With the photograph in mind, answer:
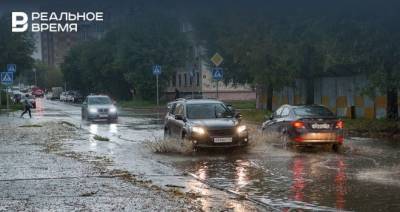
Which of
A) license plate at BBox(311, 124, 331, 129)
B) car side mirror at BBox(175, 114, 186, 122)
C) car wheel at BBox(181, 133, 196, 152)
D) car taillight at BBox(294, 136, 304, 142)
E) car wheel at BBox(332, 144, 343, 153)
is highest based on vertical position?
car side mirror at BBox(175, 114, 186, 122)

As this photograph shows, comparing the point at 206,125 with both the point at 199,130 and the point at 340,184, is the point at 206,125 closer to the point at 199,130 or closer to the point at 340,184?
the point at 199,130

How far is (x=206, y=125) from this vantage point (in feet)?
59.3

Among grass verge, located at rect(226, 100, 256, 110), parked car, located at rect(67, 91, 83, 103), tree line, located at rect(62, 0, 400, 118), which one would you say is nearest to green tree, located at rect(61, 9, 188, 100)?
tree line, located at rect(62, 0, 400, 118)

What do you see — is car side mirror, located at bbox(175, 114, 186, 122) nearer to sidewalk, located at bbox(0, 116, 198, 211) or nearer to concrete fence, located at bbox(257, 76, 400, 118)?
sidewalk, located at bbox(0, 116, 198, 211)

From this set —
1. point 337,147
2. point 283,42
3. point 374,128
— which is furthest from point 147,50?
point 337,147

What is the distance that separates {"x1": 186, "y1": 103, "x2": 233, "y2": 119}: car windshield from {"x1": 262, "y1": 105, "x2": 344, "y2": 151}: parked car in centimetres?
176

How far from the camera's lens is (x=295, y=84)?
38375 mm

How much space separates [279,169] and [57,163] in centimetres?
529

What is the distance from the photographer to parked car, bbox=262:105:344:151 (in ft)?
60.3

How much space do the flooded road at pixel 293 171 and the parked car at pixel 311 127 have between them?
356 millimetres

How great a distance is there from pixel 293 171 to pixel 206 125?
15.1 feet

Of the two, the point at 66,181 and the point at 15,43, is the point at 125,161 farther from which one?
the point at 15,43

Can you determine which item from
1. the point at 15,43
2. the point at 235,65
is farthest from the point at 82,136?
the point at 15,43

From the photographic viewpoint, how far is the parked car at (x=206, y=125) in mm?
18016
